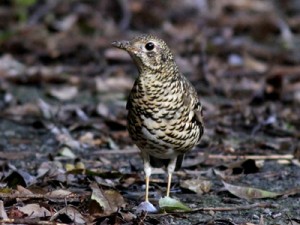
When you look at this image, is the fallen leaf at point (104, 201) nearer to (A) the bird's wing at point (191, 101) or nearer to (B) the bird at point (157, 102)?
(B) the bird at point (157, 102)

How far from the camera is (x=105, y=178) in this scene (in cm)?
588

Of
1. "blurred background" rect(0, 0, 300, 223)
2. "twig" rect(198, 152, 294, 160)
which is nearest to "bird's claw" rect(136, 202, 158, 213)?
"blurred background" rect(0, 0, 300, 223)

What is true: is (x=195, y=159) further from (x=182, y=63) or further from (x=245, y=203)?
(x=182, y=63)

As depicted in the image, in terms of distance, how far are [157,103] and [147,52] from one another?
1.04 ft

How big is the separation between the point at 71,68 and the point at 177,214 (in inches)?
199

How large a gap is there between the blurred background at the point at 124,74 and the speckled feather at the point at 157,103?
984 millimetres

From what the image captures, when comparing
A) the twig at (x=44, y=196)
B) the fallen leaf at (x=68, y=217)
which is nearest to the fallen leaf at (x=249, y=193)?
the twig at (x=44, y=196)

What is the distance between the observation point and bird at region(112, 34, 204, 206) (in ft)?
17.4

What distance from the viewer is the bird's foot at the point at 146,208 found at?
5.02 m

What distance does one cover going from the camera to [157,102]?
17.5 feet

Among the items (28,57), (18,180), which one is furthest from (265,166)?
(28,57)

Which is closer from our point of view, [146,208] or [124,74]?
[146,208]

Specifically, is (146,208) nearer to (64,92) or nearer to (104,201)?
(104,201)

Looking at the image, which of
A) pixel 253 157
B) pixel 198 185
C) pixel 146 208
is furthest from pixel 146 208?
pixel 253 157
